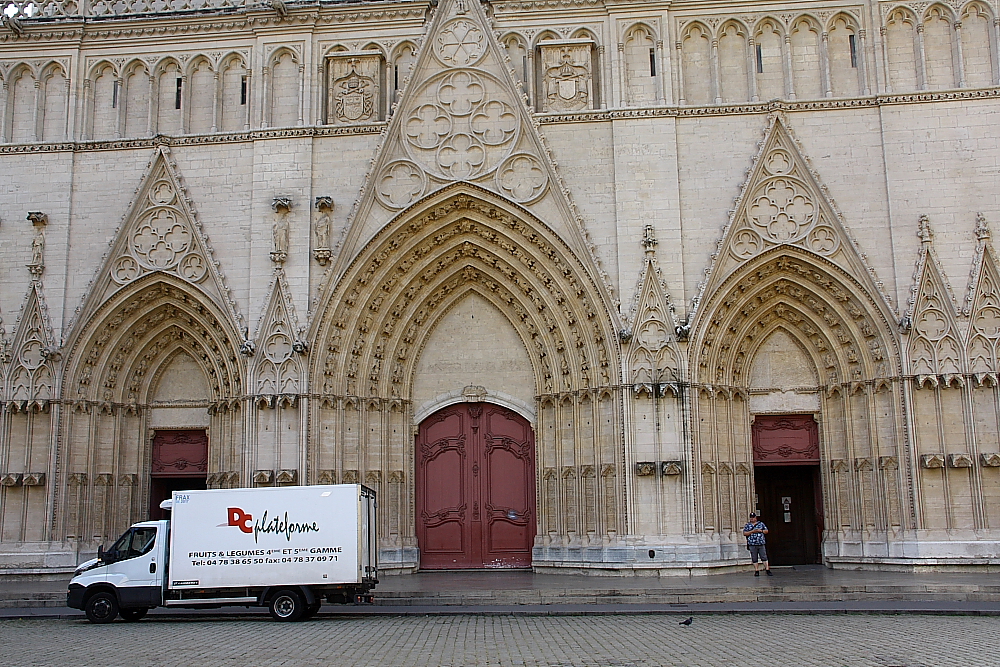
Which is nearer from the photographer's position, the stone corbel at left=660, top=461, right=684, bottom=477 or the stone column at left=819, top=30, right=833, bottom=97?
the stone corbel at left=660, top=461, right=684, bottom=477

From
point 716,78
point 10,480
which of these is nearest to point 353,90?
point 716,78

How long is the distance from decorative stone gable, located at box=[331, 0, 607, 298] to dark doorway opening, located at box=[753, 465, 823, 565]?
632 cm

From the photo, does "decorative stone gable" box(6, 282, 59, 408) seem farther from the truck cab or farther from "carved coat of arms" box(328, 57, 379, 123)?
"carved coat of arms" box(328, 57, 379, 123)

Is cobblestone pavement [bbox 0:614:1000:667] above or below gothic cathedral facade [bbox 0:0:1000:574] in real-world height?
below

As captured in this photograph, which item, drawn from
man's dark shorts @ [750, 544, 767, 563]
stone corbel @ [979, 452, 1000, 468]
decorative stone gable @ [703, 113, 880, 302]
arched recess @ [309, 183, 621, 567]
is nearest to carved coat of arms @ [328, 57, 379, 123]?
arched recess @ [309, 183, 621, 567]

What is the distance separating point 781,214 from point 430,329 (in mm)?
7533

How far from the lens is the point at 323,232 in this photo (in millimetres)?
19891

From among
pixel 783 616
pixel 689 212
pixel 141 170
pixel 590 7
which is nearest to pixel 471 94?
pixel 590 7

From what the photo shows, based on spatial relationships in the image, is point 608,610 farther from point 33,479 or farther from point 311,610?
point 33,479

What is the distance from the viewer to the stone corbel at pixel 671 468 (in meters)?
18.4

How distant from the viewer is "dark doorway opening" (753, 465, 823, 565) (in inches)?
802

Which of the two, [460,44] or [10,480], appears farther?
[460,44]

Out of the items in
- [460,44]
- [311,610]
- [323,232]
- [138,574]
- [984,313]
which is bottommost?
[311,610]

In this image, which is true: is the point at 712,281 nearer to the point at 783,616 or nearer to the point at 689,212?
the point at 689,212
